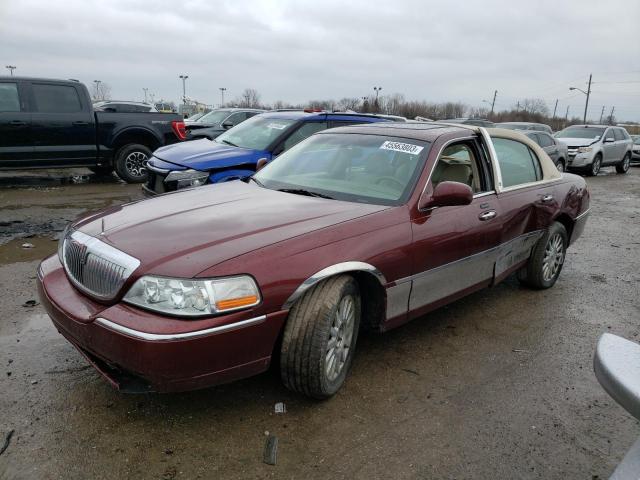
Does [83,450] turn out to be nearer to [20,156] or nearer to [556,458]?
[556,458]

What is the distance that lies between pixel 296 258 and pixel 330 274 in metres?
0.22

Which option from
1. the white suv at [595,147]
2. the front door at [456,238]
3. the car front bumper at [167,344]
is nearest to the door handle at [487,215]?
the front door at [456,238]

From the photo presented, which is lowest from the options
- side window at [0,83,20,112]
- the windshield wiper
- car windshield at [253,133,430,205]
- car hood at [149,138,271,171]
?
car hood at [149,138,271,171]

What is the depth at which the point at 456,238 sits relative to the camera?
3607mm

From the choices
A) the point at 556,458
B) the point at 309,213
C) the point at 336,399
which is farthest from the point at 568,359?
the point at 309,213

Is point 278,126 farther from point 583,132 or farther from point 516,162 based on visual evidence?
point 583,132

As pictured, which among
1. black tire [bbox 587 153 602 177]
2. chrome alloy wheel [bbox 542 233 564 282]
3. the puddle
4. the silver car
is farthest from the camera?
black tire [bbox 587 153 602 177]

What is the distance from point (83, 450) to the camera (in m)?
2.50

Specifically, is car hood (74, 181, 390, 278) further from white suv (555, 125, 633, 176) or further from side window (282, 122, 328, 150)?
white suv (555, 125, 633, 176)

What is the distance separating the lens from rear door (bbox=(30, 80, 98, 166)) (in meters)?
9.23

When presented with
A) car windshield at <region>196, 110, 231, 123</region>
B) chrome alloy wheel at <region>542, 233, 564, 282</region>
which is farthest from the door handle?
car windshield at <region>196, 110, 231, 123</region>

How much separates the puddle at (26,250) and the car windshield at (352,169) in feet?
9.41

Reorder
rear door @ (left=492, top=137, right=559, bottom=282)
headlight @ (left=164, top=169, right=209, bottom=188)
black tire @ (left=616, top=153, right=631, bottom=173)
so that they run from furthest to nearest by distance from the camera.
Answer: black tire @ (left=616, top=153, right=631, bottom=173) < headlight @ (left=164, top=169, right=209, bottom=188) < rear door @ (left=492, top=137, right=559, bottom=282)

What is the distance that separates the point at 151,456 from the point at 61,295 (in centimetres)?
102
